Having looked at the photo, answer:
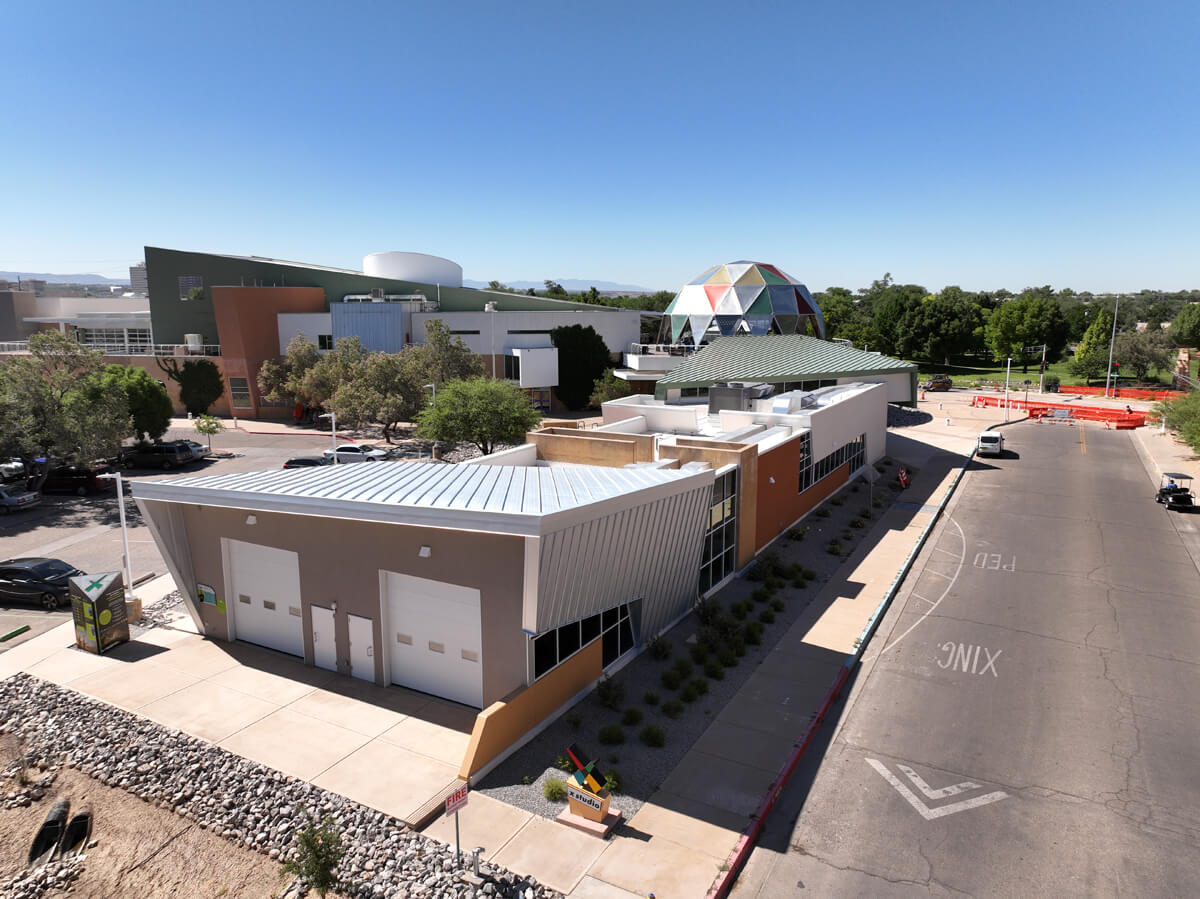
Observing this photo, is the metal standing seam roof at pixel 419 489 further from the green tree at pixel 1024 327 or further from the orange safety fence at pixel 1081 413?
the green tree at pixel 1024 327

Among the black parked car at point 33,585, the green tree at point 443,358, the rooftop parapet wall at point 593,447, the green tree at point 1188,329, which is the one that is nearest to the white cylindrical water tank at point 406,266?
the green tree at point 443,358

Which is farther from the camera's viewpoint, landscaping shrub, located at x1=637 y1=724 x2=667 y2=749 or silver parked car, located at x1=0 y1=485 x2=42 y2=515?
silver parked car, located at x1=0 y1=485 x2=42 y2=515

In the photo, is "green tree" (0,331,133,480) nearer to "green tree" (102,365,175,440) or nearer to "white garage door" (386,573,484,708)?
"green tree" (102,365,175,440)

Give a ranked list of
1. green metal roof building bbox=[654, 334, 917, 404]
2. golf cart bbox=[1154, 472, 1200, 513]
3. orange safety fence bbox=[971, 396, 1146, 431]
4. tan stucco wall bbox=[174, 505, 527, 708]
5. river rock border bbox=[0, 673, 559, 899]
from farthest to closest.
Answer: orange safety fence bbox=[971, 396, 1146, 431], green metal roof building bbox=[654, 334, 917, 404], golf cart bbox=[1154, 472, 1200, 513], tan stucco wall bbox=[174, 505, 527, 708], river rock border bbox=[0, 673, 559, 899]

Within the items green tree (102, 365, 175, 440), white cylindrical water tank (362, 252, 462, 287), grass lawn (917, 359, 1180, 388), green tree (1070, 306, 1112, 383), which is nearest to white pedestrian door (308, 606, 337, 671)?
green tree (102, 365, 175, 440)

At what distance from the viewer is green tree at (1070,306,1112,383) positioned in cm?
8512

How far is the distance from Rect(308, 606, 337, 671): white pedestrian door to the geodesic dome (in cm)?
5508

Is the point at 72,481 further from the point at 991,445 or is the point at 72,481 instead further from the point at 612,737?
the point at 991,445

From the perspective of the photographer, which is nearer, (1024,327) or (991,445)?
(991,445)

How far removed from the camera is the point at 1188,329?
9275cm

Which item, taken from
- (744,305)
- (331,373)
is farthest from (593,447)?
(744,305)

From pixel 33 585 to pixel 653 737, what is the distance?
18803 mm

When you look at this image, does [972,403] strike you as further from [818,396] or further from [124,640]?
[124,640]

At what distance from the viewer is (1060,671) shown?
17.2 meters
